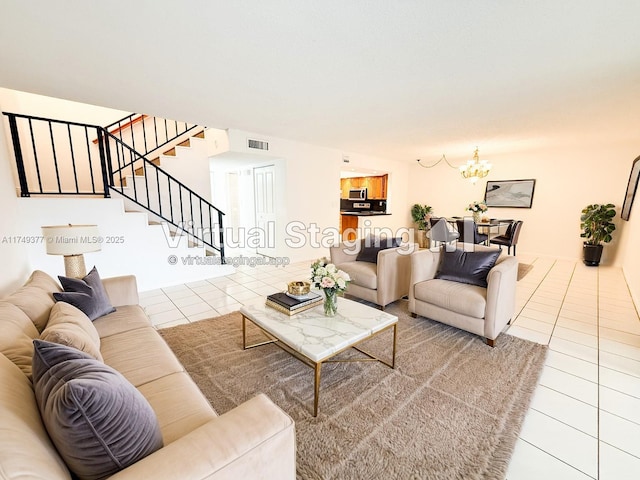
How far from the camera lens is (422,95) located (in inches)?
112

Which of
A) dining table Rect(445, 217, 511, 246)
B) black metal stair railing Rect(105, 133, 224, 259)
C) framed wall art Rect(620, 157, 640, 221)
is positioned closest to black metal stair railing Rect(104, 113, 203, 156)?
black metal stair railing Rect(105, 133, 224, 259)

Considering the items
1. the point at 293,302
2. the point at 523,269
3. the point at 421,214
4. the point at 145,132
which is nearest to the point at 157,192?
the point at 145,132

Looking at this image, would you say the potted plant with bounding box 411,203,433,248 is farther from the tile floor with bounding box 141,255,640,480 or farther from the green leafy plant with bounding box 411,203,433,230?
the tile floor with bounding box 141,255,640,480

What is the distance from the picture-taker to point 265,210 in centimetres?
560

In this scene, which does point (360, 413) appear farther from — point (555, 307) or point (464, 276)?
point (555, 307)

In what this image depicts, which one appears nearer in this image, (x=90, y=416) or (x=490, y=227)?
(x=90, y=416)

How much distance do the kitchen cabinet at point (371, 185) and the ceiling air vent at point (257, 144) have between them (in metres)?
4.12

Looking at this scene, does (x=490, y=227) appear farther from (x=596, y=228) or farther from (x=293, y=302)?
(x=293, y=302)

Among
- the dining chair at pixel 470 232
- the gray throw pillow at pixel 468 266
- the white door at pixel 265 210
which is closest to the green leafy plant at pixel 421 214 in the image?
the dining chair at pixel 470 232

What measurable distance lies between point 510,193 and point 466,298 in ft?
16.9

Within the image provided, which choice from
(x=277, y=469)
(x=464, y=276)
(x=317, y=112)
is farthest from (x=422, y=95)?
(x=277, y=469)

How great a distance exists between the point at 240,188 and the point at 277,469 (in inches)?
242

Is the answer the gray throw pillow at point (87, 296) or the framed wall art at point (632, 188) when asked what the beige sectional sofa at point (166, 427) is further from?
the framed wall art at point (632, 188)

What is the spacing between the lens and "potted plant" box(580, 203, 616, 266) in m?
4.87
